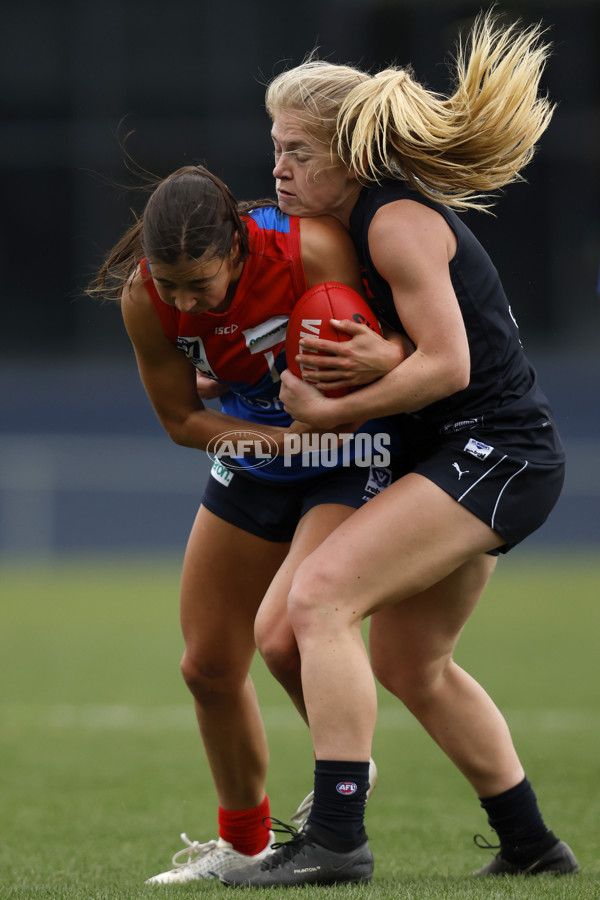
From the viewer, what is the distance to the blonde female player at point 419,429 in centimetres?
294

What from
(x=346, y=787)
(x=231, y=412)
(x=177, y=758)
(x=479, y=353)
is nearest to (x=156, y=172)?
(x=177, y=758)

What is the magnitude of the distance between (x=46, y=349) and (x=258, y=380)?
14.3 meters

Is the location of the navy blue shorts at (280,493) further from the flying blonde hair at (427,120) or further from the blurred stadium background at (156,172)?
the blurred stadium background at (156,172)

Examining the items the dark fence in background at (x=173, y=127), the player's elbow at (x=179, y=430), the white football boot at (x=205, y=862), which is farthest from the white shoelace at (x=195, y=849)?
the dark fence in background at (x=173, y=127)

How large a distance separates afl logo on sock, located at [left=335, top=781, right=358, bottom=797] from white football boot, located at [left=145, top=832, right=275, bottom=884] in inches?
21.8

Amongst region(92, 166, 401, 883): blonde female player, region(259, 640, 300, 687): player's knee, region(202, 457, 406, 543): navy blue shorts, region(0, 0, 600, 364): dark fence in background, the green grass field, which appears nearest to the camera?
region(92, 166, 401, 883): blonde female player

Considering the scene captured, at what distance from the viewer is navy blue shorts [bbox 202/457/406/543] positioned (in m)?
3.34

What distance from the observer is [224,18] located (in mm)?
16391

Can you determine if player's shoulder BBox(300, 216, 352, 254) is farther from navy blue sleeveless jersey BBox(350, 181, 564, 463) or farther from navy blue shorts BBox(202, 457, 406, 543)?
navy blue shorts BBox(202, 457, 406, 543)

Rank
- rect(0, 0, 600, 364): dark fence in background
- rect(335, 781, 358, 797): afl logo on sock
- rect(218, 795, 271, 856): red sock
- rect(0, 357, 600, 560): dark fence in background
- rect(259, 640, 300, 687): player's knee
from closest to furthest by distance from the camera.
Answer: rect(335, 781, 358, 797): afl logo on sock < rect(259, 640, 300, 687): player's knee < rect(218, 795, 271, 856): red sock < rect(0, 357, 600, 560): dark fence in background < rect(0, 0, 600, 364): dark fence in background

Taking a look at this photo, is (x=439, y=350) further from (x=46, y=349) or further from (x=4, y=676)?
(x=46, y=349)

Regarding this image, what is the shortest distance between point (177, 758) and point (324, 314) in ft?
10.4

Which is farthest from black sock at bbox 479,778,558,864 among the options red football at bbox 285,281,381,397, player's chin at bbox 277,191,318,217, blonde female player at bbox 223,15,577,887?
player's chin at bbox 277,191,318,217

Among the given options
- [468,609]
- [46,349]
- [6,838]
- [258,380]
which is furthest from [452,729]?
[46,349]
